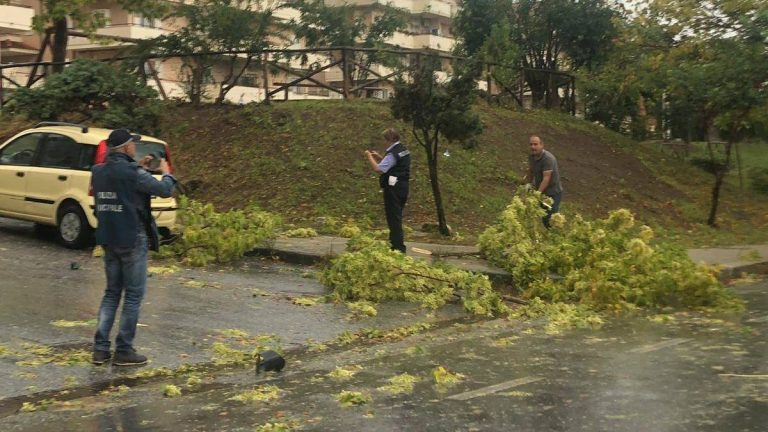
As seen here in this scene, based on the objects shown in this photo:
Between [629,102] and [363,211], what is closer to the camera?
[363,211]

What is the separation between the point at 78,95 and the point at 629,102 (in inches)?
678

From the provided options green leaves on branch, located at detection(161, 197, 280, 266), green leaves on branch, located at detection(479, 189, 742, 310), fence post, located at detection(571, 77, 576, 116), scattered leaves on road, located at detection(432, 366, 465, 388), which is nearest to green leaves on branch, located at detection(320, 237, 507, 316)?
green leaves on branch, located at detection(479, 189, 742, 310)

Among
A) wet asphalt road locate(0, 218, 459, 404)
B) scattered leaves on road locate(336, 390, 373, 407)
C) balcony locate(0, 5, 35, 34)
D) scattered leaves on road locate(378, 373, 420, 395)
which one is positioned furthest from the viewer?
balcony locate(0, 5, 35, 34)

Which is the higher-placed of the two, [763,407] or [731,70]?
[731,70]

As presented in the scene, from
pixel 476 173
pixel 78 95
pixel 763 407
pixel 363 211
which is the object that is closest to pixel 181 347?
pixel 763 407

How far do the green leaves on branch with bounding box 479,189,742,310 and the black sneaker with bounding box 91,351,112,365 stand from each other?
18.5 feet

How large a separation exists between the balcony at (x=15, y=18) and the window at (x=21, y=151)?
25.6 meters

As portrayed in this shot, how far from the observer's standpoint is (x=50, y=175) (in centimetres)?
1370

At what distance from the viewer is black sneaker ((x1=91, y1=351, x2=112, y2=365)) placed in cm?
747

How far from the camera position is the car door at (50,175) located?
1355cm

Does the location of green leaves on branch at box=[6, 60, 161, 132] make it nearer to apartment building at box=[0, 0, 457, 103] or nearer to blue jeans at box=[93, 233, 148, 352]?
apartment building at box=[0, 0, 457, 103]

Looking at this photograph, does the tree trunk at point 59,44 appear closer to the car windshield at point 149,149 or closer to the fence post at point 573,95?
the car windshield at point 149,149

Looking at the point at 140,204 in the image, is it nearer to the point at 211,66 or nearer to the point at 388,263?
the point at 388,263

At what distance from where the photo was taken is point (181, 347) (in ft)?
26.9
